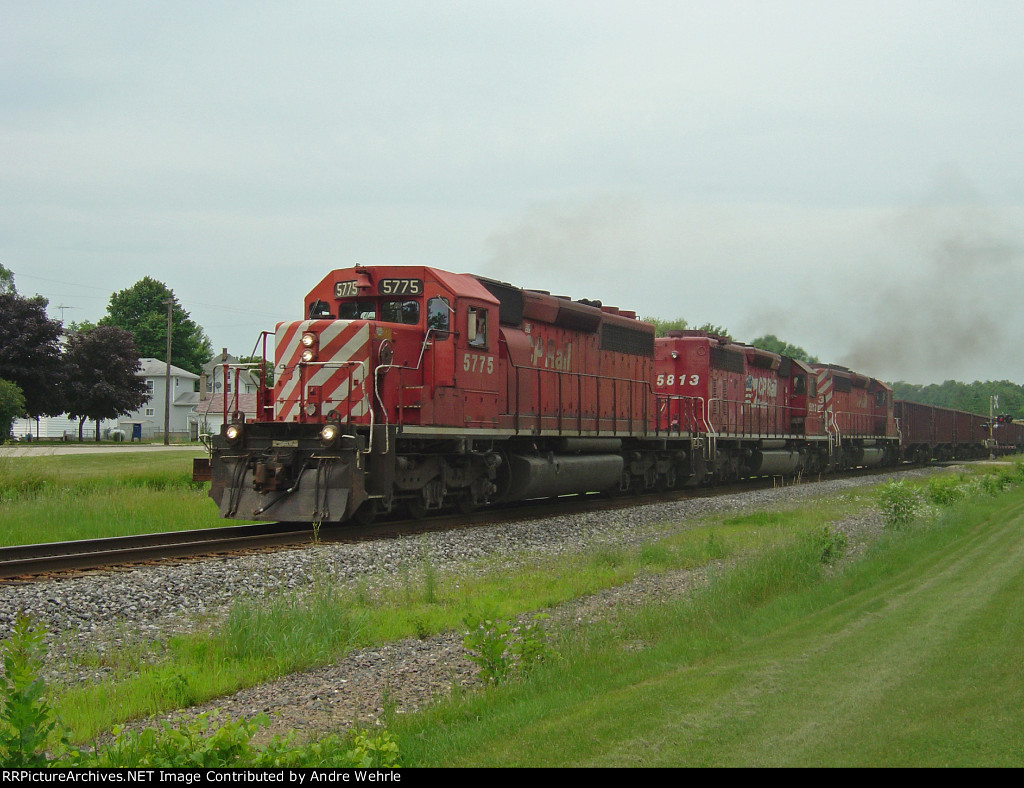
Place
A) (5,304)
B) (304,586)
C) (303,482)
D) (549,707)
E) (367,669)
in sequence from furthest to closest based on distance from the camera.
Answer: (5,304) → (303,482) → (304,586) → (367,669) → (549,707)

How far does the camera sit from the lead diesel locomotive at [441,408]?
1337 cm

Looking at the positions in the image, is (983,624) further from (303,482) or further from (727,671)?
(303,482)

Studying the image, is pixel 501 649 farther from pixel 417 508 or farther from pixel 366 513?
pixel 417 508

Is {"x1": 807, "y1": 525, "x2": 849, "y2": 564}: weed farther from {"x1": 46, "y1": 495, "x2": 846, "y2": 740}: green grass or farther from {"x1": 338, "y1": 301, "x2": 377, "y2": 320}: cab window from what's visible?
{"x1": 338, "y1": 301, "x2": 377, "y2": 320}: cab window

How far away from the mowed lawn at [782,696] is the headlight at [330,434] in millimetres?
6204

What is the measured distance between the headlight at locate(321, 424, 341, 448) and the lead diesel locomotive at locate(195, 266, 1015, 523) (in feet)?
0.08

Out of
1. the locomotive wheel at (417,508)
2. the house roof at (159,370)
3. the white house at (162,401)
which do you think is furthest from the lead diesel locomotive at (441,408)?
the house roof at (159,370)

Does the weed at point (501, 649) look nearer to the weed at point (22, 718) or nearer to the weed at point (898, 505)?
the weed at point (22, 718)

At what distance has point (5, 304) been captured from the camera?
55.0 meters

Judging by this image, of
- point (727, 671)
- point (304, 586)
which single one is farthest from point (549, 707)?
point (304, 586)

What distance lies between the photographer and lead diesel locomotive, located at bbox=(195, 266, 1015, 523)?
13367 mm

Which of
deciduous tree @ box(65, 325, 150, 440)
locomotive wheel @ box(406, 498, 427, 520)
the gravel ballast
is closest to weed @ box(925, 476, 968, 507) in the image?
the gravel ballast

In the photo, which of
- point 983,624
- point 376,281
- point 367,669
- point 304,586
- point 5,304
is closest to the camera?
point 983,624

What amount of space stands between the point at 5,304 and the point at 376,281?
48795mm
